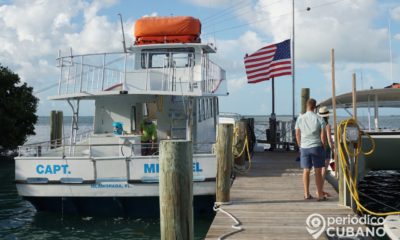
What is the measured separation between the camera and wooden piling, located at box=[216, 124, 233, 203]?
934 cm

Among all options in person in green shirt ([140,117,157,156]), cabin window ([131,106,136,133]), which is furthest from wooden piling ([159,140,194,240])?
cabin window ([131,106,136,133])

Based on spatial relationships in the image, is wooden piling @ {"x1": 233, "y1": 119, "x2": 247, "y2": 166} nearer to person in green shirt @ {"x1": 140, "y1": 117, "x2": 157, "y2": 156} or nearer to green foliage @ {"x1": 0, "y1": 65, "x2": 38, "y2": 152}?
person in green shirt @ {"x1": 140, "y1": 117, "x2": 157, "y2": 156}

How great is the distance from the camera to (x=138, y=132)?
46.5 feet

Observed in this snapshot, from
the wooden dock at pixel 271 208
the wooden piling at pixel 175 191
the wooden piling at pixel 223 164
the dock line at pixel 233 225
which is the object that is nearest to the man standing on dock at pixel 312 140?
the wooden dock at pixel 271 208

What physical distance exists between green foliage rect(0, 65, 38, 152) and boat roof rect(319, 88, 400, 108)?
56.6ft

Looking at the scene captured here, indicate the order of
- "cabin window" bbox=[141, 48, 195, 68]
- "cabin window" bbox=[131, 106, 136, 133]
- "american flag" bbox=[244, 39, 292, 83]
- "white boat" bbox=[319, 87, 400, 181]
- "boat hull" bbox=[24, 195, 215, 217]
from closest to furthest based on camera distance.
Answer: "boat hull" bbox=[24, 195, 215, 217] < "white boat" bbox=[319, 87, 400, 181] < "cabin window" bbox=[131, 106, 136, 133] < "cabin window" bbox=[141, 48, 195, 68] < "american flag" bbox=[244, 39, 292, 83]

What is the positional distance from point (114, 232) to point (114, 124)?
3.00m

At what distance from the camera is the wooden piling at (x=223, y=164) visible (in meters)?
9.34

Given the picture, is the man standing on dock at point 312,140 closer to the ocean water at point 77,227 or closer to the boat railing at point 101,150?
the boat railing at point 101,150

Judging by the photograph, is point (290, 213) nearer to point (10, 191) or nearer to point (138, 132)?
point (138, 132)

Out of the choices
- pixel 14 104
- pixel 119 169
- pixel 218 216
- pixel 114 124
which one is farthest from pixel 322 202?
pixel 14 104

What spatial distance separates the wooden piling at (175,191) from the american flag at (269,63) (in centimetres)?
1437

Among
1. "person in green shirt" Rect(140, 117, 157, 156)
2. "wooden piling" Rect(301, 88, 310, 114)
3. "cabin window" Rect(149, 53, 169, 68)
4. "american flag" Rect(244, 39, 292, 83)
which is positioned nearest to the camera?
"person in green shirt" Rect(140, 117, 157, 156)

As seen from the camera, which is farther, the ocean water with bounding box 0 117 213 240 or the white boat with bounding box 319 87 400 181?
the white boat with bounding box 319 87 400 181
